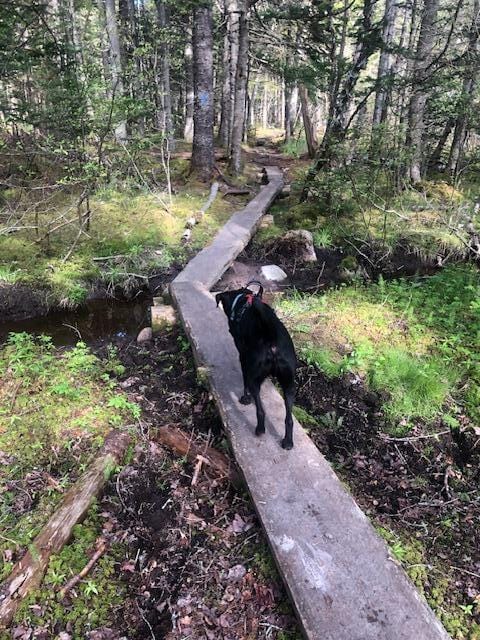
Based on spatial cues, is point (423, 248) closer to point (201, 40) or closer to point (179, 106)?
point (201, 40)

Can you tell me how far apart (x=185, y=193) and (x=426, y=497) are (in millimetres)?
9580

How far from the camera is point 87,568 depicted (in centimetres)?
289

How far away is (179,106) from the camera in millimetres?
29531

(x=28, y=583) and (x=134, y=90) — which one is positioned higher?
(x=134, y=90)

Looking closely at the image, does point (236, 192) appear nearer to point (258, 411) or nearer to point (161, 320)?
point (161, 320)

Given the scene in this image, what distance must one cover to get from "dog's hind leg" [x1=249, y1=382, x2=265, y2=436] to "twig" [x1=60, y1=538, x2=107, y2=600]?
1.41 metres

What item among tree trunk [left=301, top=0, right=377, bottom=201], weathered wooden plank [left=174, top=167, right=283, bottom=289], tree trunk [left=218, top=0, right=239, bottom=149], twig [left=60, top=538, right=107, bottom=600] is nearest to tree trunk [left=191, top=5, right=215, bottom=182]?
weathered wooden plank [left=174, top=167, right=283, bottom=289]

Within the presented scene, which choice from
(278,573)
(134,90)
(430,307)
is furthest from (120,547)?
(134,90)

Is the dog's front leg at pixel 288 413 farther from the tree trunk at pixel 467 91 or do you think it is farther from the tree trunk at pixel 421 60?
the tree trunk at pixel 421 60

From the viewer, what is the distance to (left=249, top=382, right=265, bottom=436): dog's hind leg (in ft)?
11.3

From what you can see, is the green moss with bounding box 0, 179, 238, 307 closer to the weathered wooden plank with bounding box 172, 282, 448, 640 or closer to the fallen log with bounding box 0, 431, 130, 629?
the fallen log with bounding box 0, 431, 130, 629

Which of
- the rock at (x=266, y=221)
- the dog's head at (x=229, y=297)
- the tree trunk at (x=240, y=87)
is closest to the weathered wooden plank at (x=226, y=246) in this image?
the rock at (x=266, y=221)

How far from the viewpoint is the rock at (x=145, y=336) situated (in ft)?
19.6

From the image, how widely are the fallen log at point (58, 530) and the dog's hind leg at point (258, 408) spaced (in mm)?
1238
